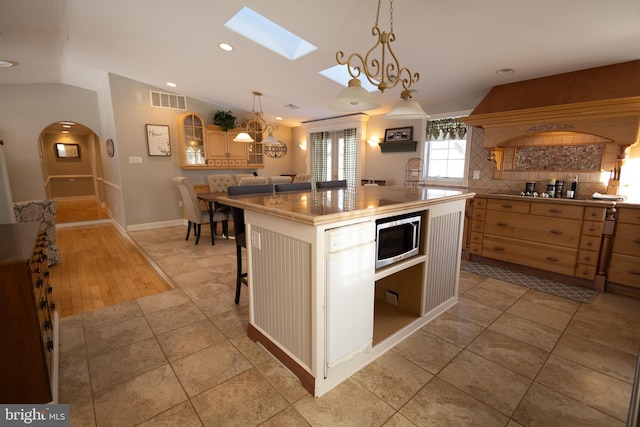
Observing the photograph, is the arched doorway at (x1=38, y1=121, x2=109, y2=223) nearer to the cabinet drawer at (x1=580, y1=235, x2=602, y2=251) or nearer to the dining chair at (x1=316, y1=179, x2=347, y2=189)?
the dining chair at (x1=316, y1=179, x2=347, y2=189)

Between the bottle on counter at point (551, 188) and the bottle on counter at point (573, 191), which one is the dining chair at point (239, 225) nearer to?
the bottle on counter at point (551, 188)

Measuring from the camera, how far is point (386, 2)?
2.33m

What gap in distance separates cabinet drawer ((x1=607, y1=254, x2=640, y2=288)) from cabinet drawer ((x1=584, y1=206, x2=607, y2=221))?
0.39 metres

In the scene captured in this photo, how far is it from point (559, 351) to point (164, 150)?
625 centimetres

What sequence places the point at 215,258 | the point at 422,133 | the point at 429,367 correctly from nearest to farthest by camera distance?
the point at 429,367 → the point at 215,258 → the point at 422,133

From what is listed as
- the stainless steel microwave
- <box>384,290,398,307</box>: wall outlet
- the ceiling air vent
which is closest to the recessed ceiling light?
the stainless steel microwave

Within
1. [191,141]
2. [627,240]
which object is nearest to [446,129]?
[627,240]

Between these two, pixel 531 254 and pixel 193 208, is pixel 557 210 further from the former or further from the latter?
pixel 193 208

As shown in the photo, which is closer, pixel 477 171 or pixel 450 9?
pixel 450 9

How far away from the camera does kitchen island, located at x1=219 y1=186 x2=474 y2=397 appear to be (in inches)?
58.1

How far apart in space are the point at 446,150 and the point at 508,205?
1.53m

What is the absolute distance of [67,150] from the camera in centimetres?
940

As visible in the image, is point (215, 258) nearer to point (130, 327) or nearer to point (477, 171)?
point (130, 327)

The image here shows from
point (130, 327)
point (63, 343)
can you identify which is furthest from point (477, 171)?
point (63, 343)
